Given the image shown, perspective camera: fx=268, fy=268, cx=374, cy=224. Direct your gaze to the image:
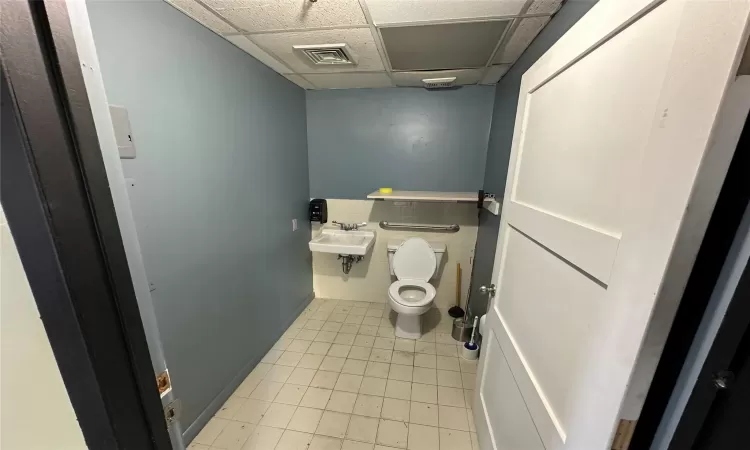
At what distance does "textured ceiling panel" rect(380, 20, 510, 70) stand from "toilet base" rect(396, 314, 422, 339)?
6.54 feet

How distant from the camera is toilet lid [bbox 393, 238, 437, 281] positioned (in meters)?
2.52

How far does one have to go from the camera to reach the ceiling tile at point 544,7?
1.16m

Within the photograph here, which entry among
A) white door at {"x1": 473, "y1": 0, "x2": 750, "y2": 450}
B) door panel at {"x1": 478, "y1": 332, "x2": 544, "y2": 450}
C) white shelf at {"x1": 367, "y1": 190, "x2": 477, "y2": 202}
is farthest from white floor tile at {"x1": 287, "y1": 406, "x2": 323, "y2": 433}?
white shelf at {"x1": 367, "y1": 190, "x2": 477, "y2": 202}

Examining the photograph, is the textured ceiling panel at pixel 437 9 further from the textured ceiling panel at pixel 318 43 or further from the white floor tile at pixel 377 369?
the white floor tile at pixel 377 369

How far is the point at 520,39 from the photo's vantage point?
1507mm

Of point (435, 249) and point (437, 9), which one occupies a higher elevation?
point (437, 9)

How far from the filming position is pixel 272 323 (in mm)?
2236

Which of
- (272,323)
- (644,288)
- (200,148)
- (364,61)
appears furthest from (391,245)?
(644,288)

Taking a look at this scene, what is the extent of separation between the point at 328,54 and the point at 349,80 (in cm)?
58

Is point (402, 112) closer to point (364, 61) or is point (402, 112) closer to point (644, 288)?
point (364, 61)

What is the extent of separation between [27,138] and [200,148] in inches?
47.3

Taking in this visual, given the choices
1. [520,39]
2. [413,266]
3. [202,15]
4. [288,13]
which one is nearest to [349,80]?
[288,13]

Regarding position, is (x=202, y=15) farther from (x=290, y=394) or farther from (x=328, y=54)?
(x=290, y=394)

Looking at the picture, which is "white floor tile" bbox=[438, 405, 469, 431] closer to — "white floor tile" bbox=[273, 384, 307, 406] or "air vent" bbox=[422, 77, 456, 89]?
"white floor tile" bbox=[273, 384, 307, 406]
